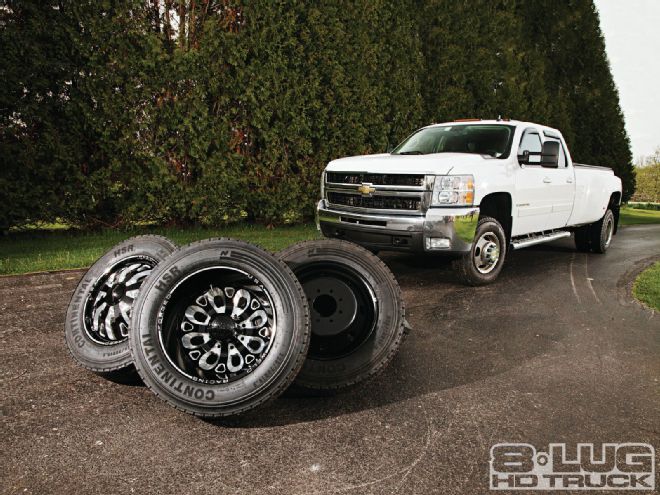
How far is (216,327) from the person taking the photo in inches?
126

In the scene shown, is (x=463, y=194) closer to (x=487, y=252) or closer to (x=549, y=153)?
(x=487, y=252)

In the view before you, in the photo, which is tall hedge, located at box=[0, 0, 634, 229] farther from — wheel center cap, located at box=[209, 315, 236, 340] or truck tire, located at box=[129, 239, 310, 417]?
wheel center cap, located at box=[209, 315, 236, 340]

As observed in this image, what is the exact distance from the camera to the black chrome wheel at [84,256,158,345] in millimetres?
3658

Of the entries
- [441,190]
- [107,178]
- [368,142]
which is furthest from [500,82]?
[107,178]

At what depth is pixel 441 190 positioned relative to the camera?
231 inches

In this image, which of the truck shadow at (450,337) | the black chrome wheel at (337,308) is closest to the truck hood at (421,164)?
the truck shadow at (450,337)

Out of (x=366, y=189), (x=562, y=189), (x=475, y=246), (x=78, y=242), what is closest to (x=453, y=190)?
(x=475, y=246)

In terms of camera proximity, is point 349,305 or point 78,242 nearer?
point 349,305

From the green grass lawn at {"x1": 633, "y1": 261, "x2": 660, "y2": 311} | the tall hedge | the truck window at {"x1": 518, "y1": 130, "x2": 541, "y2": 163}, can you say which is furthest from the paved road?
the tall hedge

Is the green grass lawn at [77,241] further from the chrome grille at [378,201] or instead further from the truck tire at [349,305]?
the truck tire at [349,305]

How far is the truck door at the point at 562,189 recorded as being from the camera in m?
7.57

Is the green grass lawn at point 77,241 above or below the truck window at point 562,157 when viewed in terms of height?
below

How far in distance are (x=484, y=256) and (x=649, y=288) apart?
6.69 ft

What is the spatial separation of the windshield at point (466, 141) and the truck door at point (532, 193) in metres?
0.29
